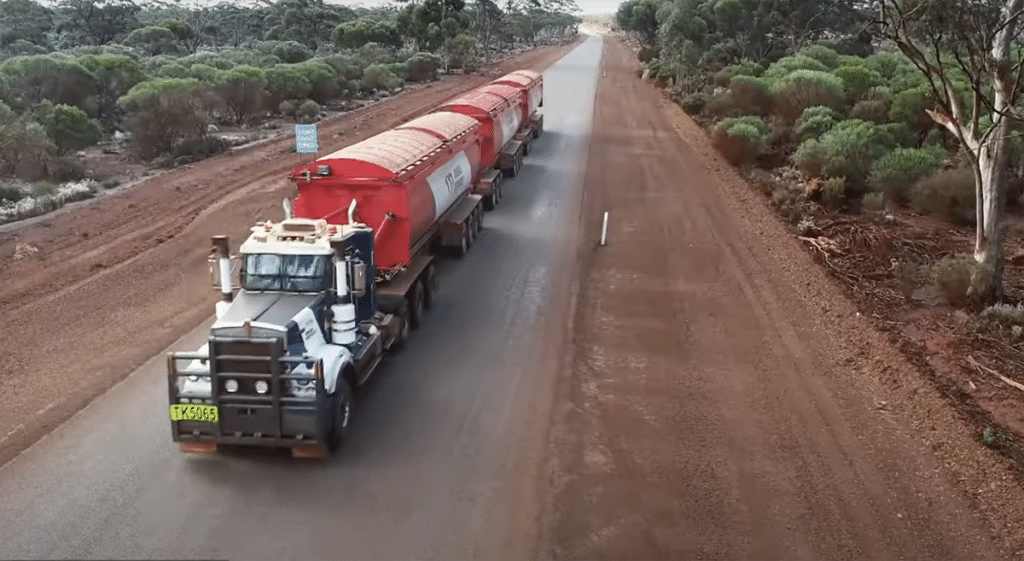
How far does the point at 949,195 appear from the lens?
80.9ft

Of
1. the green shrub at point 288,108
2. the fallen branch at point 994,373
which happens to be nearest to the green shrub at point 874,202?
the fallen branch at point 994,373

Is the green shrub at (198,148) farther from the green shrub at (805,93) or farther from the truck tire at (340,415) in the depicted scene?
the truck tire at (340,415)

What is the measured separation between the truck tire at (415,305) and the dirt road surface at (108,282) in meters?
4.43

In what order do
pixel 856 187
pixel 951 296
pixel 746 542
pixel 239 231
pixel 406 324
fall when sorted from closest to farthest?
1. pixel 746 542
2. pixel 406 324
3. pixel 951 296
4. pixel 239 231
5. pixel 856 187

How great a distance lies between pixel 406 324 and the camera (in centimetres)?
1617

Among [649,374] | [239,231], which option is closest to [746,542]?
[649,374]

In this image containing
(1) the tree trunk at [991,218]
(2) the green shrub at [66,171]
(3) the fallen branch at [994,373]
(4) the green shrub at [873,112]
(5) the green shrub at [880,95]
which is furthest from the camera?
(5) the green shrub at [880,95]

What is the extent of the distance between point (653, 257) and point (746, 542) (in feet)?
41.5

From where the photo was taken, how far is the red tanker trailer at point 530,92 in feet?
125

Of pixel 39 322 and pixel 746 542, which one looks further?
pixel 39 322

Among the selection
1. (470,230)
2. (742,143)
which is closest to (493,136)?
(470,230)

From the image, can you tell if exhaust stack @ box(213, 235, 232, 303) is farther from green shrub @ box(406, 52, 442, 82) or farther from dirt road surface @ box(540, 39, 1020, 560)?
green shrub @ box(406, 52, 442, 82)

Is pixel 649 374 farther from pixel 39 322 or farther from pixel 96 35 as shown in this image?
pixel 96 35

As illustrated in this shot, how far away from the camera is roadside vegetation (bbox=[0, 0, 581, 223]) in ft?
99.7
